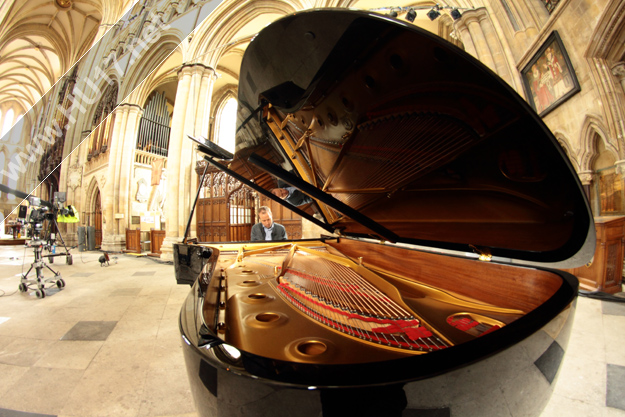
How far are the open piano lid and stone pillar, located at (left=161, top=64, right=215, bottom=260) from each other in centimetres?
609

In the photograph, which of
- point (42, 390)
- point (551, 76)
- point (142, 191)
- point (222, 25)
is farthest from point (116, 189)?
point (551, 76)

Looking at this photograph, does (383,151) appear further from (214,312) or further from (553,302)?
(214,312)

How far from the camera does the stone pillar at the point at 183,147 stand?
6.74 meters

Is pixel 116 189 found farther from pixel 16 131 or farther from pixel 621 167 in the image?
pixel 621 167

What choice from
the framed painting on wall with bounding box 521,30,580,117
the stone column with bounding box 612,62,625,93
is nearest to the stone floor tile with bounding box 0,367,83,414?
the stone column with bounding box 612,62,625,93

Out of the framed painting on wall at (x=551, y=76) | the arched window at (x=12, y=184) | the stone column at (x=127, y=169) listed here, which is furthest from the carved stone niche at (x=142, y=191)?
the framed painting on wall at (x=551, y=76)

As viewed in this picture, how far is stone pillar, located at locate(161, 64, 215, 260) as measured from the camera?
6.74 meters

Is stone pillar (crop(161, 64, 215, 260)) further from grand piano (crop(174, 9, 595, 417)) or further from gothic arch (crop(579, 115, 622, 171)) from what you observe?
gothic arch (crop(579, 115, 622, 171))

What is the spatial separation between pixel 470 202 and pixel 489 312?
0.47 meters

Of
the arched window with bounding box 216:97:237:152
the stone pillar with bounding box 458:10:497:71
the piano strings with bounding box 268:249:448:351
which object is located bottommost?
the piano strings with bounding box 268:249:448:351

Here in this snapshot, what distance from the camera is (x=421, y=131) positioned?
103 cm

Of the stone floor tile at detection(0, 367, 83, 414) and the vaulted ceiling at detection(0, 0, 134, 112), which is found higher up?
the vaulted ceiling at detection(0, 0, 134, 112)

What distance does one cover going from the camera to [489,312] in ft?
3.14

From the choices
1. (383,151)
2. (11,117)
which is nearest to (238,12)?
(11,117)
